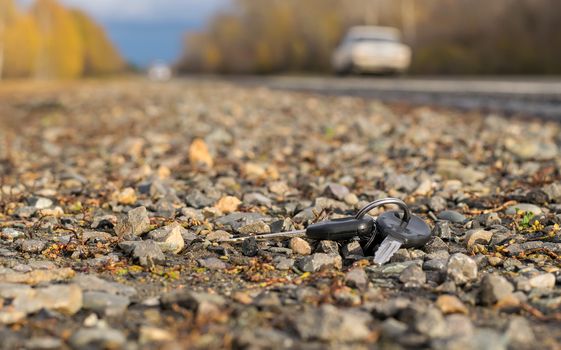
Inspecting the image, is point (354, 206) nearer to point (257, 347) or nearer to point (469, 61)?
point (257, 347)

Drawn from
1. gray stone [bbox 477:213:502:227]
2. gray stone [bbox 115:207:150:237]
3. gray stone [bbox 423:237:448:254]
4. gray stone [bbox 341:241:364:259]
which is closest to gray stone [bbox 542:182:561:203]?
gray stone [bbox 477:213:502:227]

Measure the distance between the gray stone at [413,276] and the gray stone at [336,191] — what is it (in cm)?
159

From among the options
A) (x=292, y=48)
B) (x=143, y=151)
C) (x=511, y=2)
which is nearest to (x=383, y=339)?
(x=143, y=151)

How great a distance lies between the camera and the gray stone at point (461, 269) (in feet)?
8.98

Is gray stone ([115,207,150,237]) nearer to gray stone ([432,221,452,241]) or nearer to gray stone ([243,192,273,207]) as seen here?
gray stone ([243,192,273,207])

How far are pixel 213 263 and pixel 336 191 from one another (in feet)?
5.25

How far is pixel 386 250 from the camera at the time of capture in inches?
119

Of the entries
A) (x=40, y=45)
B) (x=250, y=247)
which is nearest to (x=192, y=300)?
(x=250, y=247)

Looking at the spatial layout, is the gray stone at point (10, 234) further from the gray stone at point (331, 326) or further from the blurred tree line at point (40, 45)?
the blurred tree line at point (40, 45)

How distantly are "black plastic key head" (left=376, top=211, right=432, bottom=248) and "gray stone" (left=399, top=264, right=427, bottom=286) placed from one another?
277mm

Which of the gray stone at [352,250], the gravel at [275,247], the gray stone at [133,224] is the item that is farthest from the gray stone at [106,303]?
the gray stone at [352,250]

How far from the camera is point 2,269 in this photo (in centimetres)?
282

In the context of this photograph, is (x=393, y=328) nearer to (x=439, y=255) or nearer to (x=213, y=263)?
(x=439, y=255)

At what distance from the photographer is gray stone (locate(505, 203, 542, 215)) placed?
389 cm
